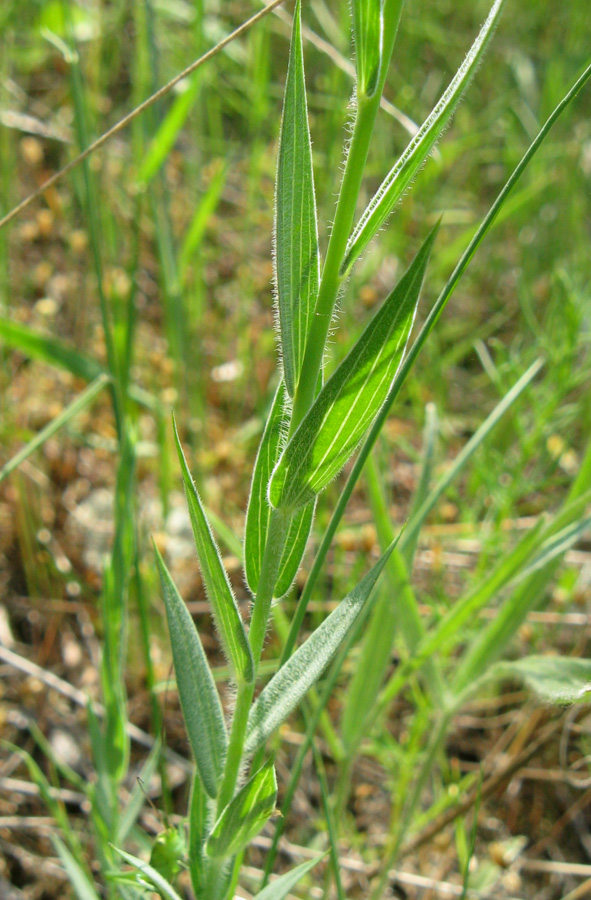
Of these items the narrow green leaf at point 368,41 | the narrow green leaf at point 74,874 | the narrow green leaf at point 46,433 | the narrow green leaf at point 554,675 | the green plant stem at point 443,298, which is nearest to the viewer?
the narrow green leaf at point 368,41

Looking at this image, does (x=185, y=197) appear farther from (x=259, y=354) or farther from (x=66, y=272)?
(x=259, y=354)

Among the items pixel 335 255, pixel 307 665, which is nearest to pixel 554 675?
pixel 307 665

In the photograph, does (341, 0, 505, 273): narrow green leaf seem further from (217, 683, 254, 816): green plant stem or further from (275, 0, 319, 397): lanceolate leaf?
(217, 683, 254, 816): green plant stem

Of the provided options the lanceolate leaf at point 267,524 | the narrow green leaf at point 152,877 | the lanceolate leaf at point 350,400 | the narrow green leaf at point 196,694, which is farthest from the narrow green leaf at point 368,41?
the narrow green leaf at point 152,877

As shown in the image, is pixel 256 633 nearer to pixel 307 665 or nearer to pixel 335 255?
pixel 307 665

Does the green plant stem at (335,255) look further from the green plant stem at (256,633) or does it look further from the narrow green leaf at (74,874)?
the narrow green leaf at (74,874)

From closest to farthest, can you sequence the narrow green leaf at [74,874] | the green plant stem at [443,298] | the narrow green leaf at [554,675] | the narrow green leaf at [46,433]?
the green plant stem at [443,298] → the narrow green leaf at [554,675] → the narrow green leaf at [74,874] → the narrow green leaf at [46,433]

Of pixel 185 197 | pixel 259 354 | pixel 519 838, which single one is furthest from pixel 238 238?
pixel 519 838

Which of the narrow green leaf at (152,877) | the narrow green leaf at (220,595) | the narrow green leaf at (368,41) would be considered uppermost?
the narrow green leaf at (368,41)
